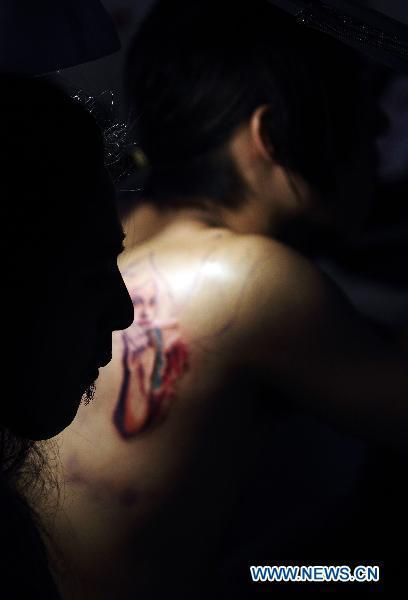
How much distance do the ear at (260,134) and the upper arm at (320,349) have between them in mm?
240

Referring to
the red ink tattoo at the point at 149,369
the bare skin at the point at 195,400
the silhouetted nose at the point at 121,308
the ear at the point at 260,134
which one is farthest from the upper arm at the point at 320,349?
the silhouetted nose at the point at 121,308

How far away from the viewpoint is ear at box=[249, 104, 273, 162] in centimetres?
152

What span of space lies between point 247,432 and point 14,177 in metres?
0.79

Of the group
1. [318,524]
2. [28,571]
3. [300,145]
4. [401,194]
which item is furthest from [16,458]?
[401,194]

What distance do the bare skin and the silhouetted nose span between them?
459 millimetres

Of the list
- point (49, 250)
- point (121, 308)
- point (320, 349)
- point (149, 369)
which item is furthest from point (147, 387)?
point (49, 250)

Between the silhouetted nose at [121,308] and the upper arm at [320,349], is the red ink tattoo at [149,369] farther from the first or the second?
the silhouetted nose at [121,308]

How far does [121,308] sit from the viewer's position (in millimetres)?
918

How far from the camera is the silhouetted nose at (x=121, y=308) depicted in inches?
35.7

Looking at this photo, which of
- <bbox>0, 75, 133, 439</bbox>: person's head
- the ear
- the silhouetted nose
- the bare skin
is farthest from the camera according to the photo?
the ear

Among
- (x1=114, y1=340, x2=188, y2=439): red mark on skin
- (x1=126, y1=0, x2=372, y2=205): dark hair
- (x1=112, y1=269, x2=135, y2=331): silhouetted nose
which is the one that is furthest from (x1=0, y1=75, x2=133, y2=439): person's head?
(x1=126, y1=0, x2=372, y2=205): dark hair

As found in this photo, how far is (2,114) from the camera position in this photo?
759 mm

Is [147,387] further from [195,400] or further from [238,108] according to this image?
[238,108]

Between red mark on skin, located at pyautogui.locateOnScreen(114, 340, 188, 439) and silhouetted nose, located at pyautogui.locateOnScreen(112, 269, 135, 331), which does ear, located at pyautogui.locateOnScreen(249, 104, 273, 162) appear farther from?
silhouetted nose, located at pyautogui.locateOnScreen(112, 269, 135, 331)
